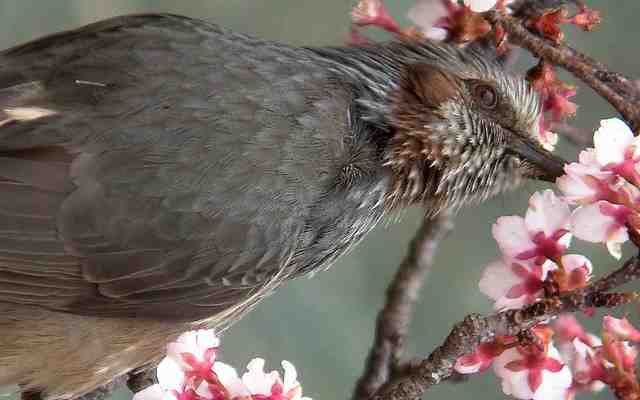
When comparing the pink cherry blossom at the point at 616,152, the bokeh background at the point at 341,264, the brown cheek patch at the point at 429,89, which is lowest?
the bokeh background at the point at 341,264

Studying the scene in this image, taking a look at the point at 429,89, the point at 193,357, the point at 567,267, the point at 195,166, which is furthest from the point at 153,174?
the point at 567,267

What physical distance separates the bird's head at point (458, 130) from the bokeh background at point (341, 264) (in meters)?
0.76

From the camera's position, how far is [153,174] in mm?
1269

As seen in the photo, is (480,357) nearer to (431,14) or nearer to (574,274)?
(574,274)

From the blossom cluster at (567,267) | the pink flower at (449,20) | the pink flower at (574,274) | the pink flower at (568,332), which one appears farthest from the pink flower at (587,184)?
the pink flower at (449,20)

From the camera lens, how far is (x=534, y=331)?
100cm

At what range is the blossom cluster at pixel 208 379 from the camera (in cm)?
96

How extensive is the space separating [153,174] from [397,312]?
50 centimetres

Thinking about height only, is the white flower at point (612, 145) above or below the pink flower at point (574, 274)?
above

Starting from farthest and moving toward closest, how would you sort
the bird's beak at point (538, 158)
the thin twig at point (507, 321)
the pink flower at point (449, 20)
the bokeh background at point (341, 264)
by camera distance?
the bokeh background at point (341, 264) < the bird's beak at point (538, 158) < the pink flower at point (449, 20) < the thin twig at point (507, 321)

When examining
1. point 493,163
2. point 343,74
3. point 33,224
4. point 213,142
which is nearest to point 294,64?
point 343,74

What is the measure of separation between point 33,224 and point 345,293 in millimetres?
1225

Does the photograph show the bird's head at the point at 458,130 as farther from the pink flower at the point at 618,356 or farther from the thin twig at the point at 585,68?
the pink flower at the point at 618,356

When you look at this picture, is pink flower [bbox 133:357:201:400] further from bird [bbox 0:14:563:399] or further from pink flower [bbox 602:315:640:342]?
pink flower [bbox 602:315:640:342]
